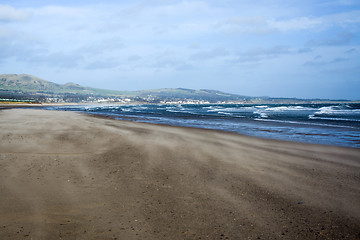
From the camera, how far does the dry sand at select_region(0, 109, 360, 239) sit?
4.31 m

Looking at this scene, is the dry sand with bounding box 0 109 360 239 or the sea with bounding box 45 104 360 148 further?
the sea with bounding box 45 104 360 148

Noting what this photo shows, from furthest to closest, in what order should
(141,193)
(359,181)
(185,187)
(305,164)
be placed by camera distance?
(305,164)
(359,181)
(185,187)
(141,193)

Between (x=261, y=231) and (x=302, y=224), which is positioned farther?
(x=302, y=224)

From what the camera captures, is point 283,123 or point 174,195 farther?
point 283,123

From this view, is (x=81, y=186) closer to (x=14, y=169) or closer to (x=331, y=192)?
(x=14, y=169)

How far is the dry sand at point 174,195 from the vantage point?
14.1 feet

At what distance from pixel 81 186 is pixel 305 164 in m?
7.62

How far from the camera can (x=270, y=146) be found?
1292 centimetres

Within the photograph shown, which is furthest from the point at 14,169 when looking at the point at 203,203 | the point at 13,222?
the point at 203,203

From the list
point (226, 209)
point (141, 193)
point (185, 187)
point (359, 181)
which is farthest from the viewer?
point (359, 181)

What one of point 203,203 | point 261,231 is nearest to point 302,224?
point 261,231

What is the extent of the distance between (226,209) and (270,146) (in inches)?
341

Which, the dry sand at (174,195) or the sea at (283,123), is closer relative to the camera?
the dry sand at (174,195)

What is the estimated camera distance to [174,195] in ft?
19.0
